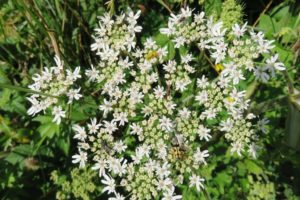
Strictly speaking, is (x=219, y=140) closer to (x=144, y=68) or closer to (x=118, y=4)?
(x=144, y=68)

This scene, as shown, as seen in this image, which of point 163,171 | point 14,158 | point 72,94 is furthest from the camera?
point 14,158

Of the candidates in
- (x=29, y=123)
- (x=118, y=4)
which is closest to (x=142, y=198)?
(x=29, y=123)

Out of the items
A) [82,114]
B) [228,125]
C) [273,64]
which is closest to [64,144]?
[82,114]

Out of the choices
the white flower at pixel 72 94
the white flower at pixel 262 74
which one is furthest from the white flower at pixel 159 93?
the white flower at pixel 262 74

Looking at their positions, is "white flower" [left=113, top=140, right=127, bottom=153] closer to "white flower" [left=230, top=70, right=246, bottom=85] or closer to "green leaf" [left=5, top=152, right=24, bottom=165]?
"white flower" [left=230, top=70, right=246, bottom=85]

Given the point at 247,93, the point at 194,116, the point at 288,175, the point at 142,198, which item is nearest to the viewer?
the point at 142,198

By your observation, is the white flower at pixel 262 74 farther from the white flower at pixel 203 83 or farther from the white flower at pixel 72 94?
the white flower at pixel 72 94

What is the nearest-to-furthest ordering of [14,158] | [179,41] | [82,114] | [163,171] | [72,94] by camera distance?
[163,171]
[72,94]
[179,41]
[82,114]
[14,158]

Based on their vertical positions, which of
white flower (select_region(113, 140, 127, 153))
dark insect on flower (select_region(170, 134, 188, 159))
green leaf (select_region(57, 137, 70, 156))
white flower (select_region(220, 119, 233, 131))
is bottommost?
dark insect on flower (select_region(170, 134, 188, 159))

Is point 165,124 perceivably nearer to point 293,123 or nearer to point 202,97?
point 202,97

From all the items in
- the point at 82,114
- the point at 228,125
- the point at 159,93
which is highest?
the point at 82,114

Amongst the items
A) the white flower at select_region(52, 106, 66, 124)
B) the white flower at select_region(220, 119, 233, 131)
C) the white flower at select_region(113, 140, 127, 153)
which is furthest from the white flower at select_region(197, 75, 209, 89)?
the white flower at select_region(52, 106, 66, 124)
